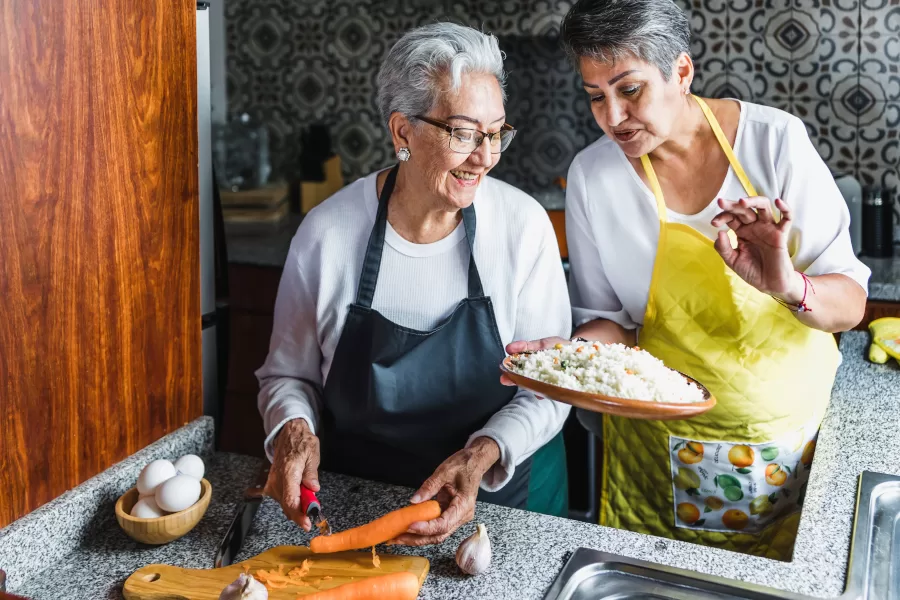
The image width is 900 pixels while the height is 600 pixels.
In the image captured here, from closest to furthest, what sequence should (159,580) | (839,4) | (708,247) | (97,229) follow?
(159,580), (97,229), (708,247), (839,4)

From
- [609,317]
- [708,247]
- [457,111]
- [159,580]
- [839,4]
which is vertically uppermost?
[839,4]

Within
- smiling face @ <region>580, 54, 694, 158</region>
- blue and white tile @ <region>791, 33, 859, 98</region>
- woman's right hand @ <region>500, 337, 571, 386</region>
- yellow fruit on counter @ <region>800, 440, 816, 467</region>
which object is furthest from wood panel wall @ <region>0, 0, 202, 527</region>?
blue and white tile @ <region>791, 33, 859, 98</region>

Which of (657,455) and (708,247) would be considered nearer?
(708,247)

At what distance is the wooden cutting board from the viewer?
1139 mm

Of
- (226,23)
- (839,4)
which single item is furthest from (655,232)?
(226,23)

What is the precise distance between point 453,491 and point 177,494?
0.41m

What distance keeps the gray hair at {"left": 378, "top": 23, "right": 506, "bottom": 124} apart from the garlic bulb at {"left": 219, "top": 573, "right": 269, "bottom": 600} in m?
0.83

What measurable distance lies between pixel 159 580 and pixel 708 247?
1.11 meters

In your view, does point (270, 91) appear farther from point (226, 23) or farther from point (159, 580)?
point (159, 580)

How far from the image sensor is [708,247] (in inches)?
64.4

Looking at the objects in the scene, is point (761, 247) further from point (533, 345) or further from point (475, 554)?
point (475, 554)

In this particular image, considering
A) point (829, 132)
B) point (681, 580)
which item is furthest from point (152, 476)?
point (829, 132)

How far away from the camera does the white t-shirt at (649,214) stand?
1552 mm

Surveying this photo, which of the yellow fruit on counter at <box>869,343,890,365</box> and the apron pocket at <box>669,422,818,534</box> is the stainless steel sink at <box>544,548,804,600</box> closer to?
the apron pocket at <box>669,422,818,534</box>
